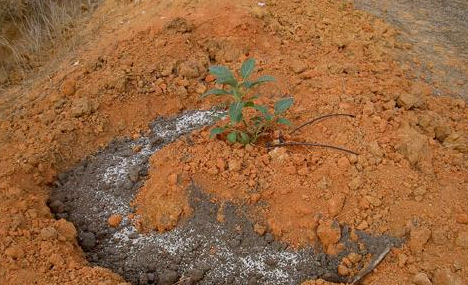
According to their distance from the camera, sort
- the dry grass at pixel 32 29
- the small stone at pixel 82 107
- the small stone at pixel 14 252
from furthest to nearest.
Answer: the dry grass at pixel 32 29 → the small stone at pixel 82 107 → the small stone at pixel 14 252

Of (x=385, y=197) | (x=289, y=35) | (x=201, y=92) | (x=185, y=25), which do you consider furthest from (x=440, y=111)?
(x=185, y=25)

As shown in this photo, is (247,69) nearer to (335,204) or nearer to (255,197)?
(255,197)

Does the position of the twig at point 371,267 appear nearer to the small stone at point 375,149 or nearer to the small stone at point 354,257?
the small stone at point 354,257

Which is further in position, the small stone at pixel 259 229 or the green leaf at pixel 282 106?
the green leaf at pixel 282 106

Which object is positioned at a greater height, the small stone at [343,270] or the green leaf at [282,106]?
the green leaf at [282,106]

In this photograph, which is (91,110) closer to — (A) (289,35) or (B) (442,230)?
(A) (289,35)

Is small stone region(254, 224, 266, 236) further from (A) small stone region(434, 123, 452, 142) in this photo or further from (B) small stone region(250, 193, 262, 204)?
(A) small stone region(434, 123, 452, 142)

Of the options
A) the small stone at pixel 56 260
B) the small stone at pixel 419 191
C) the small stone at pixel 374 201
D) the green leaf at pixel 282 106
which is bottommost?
the small stone at pixel 419 191

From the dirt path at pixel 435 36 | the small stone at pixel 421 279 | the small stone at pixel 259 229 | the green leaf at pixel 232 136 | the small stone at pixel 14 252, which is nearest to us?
the small stone at pixel 421 279

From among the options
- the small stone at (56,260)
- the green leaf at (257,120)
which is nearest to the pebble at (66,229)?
the small stone at (56,260)
